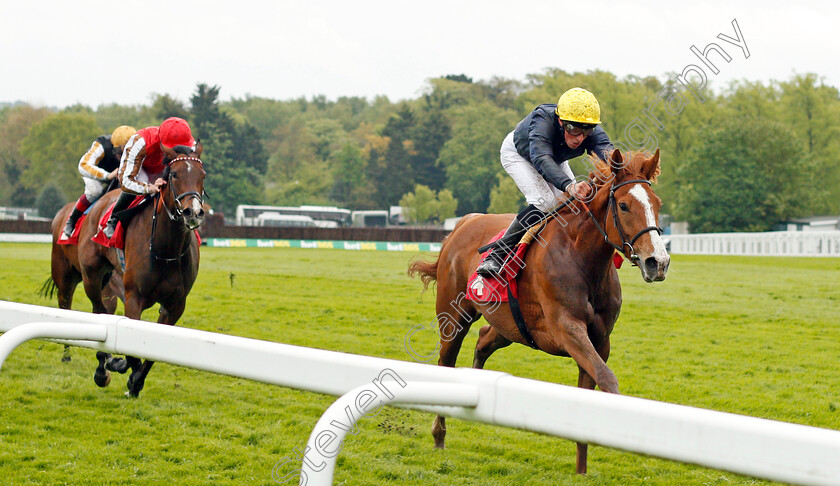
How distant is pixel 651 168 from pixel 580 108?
22.2 inches

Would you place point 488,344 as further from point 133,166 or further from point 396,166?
point 396,166

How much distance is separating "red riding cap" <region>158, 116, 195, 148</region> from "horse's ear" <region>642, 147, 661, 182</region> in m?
3.85

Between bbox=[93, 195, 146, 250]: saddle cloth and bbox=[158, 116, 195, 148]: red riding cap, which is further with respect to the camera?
bbox=[93, 195, 146, 250]: saddle cloth

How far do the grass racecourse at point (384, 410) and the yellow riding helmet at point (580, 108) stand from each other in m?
2.08

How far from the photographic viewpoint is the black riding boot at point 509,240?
16.2ft

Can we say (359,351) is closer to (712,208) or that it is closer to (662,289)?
(662,289)

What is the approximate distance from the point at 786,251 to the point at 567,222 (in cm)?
2825

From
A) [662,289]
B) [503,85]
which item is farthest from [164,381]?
[503,85]

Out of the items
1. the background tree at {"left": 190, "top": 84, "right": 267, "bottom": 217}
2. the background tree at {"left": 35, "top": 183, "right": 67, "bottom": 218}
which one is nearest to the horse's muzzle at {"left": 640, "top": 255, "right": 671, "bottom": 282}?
the background tree at {"left": 190, "top": 84, "right": 267, "bottom": 217}

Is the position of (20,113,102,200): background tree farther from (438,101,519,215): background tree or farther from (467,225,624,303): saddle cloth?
(467,225,624,303): saddle cloth

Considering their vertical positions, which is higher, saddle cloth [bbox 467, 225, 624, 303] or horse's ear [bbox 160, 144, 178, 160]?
horse's ear [bbox 160, 144, 178, 160]

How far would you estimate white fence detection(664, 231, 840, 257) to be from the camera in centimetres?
2883
